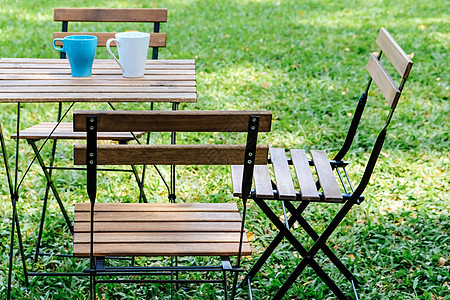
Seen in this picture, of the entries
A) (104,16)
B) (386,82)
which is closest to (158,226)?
(386,82)

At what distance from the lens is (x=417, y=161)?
13.2 ft

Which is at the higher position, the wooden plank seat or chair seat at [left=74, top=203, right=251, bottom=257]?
the wooden plank seat

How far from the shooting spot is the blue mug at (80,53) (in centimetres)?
233

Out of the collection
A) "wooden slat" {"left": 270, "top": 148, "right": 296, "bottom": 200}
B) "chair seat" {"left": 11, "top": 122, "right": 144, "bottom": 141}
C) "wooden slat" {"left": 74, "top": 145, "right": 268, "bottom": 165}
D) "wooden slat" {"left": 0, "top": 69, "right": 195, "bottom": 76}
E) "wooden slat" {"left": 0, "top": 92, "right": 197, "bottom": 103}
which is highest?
"wooden slat" {"left": 0, "top": 69, "right": 195, "bottom": 76}

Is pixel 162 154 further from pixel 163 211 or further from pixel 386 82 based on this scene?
pixel 386 82

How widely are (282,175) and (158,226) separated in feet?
2.08

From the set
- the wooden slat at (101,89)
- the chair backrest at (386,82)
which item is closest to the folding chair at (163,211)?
the wooden slat at (101,89)

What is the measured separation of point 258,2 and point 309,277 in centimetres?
693

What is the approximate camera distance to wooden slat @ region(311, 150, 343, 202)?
231 centimetres

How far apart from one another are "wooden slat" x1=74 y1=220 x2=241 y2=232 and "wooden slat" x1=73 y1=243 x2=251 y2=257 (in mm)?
112

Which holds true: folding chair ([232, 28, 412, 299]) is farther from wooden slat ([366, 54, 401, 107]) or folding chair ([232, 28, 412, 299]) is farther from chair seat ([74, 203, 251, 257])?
chair seat ([74, 203, 251, 257])

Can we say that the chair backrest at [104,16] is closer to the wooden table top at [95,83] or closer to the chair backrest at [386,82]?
the wooden table top at [95,83]

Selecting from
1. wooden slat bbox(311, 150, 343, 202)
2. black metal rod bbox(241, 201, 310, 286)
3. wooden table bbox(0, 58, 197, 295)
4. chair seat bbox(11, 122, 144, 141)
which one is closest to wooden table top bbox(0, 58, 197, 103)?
wooden table bbox(0, 58, 197, 295)

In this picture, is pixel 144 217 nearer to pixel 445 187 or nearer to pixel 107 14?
pixel 107 14
